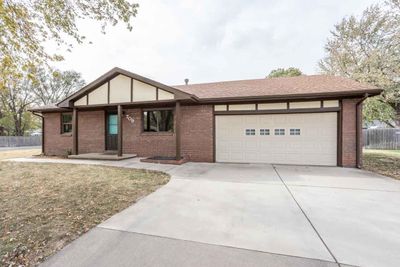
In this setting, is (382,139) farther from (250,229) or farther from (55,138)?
(55,138)

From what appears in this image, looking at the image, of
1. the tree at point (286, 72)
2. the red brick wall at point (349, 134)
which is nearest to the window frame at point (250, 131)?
the red brick wall at point (349, 134)

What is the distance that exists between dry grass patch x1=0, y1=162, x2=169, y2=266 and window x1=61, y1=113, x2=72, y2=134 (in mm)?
5467

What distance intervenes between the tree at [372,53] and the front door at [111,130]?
15.8 metres

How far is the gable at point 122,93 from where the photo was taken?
927 centimetres

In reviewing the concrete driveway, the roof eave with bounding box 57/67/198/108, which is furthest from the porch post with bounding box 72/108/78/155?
the concrete driveway

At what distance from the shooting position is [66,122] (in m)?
12.6

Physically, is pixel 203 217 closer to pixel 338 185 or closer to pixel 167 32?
pixel 338 185

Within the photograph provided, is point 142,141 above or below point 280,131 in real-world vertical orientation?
below

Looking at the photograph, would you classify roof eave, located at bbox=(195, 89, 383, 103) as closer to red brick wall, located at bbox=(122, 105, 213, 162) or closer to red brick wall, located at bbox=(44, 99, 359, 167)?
red brick wall, located at bbox=(44, 99, 359, 167)

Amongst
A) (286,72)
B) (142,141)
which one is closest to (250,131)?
(142,141)

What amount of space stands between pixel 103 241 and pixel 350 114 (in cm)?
942

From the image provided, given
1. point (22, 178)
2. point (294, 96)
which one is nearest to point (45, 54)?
point (22, 178)

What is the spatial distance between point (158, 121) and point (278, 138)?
601 cm

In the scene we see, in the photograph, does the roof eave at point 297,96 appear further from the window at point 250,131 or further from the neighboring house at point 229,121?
the window at point 250,131
